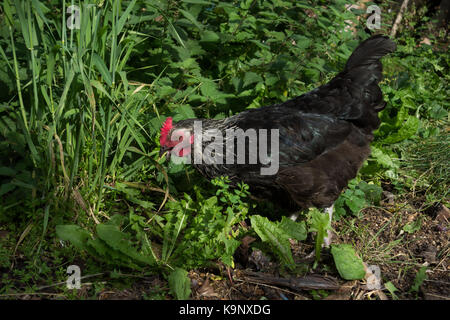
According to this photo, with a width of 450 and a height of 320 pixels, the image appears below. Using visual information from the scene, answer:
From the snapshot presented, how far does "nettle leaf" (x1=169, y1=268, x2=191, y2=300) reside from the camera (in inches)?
85.8

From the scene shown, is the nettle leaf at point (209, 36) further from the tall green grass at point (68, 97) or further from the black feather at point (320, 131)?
the tall green grass at point (68, 97)

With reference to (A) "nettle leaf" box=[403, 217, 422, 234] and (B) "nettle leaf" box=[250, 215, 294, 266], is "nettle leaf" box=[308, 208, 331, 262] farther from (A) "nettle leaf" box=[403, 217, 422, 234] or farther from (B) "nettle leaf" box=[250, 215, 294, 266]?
(A) "nettle leaf" box=[403, 217, 422, 234]

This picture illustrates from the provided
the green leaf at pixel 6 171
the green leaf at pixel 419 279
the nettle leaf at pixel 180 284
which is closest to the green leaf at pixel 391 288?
the green leaf at pixel 419 279

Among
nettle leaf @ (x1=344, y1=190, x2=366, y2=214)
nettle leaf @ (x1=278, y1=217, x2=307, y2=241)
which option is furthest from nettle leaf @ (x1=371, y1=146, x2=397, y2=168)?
nettle leaf @ (x1=278, y1=217, x2=307, y2=241)

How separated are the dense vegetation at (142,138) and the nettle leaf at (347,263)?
179 mm

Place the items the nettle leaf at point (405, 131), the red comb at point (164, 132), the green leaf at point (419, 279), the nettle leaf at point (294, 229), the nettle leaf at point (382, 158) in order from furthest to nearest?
the nettle leaf at point (405, 131), the nettle leaf at point (382, 158), the red comb at point (164, 132), the nettle leaf at point (294, 229), the green leaf at point (419, 279)

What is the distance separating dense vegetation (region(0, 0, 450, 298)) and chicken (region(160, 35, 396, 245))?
207mm

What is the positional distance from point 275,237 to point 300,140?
31.5 inches

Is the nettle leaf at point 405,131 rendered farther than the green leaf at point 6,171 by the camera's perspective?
Yes

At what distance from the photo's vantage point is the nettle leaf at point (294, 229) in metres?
2.53

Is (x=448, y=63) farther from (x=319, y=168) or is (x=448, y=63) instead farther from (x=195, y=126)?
(x=195, y=126)

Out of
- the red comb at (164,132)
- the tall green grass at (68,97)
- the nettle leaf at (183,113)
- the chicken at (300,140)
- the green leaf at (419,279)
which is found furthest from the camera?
the nettle leaf at (183,113)

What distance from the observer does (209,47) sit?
350 cm

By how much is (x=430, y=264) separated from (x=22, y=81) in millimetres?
2997
